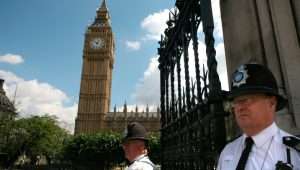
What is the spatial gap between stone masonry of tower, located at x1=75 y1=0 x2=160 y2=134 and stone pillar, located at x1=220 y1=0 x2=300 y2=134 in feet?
255

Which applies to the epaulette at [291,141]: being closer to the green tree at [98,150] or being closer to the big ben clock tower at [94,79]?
the green tree at [98,150]

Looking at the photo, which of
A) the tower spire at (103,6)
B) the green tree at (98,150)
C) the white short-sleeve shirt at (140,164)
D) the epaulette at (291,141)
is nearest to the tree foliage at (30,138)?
the green tree at (98,150)

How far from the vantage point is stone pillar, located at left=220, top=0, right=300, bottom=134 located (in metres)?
→ 1.94

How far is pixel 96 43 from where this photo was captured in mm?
84438

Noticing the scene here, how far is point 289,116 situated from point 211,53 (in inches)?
38.6

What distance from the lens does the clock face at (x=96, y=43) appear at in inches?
3300

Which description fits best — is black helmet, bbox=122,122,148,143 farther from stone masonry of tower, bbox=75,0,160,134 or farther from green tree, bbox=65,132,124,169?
stone masonry of tower, bbox=75,0,160,134

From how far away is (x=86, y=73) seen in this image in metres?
82.1

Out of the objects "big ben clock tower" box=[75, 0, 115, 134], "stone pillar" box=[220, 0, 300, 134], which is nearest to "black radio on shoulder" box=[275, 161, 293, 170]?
"stone pillar" box=[220, 0, 300, 134]

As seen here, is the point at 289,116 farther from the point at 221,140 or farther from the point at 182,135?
the point at 182,135

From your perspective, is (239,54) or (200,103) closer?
(239,54)

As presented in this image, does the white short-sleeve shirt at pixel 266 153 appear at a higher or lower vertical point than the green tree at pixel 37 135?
lower

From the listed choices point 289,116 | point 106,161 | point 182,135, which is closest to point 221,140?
point 289,116

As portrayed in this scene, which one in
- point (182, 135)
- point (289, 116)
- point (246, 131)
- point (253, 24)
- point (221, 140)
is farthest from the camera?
point (182, 135)
